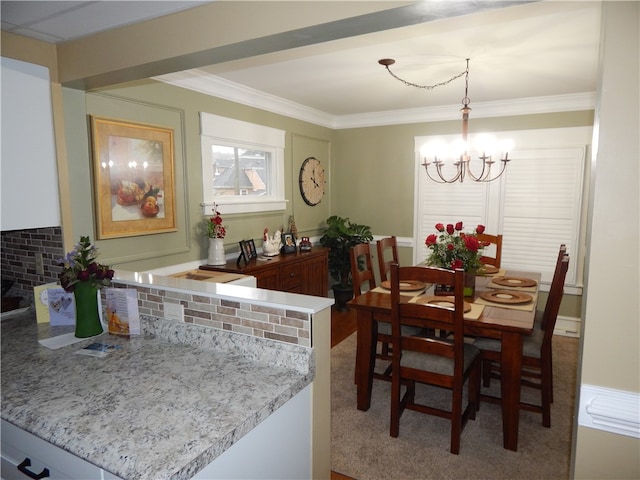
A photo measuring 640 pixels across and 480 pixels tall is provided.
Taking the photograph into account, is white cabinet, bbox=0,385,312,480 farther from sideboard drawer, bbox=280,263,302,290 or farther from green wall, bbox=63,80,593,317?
sideboard drawer, bbox=280,263,302,290

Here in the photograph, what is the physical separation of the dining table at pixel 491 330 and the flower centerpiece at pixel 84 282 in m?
1.46

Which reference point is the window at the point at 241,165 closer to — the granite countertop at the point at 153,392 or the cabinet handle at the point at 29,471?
the granite countertop at the point at 153,392

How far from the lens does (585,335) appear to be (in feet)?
3.63

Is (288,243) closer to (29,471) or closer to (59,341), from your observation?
(59,341)

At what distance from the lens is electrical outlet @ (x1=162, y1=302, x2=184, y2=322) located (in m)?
1.76

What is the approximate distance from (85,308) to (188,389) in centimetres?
82

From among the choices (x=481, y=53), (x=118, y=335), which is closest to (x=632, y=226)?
(x=118, y=335)

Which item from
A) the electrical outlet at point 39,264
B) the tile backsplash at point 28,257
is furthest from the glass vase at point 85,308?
the electrical outlet at point 39,264

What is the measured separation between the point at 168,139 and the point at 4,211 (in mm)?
1504

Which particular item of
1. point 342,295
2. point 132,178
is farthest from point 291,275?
point 132,178

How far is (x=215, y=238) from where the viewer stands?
3.47 metres

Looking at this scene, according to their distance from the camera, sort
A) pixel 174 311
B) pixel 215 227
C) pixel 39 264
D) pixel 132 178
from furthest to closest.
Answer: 1. pixel 215 227
2. pixel 132 178
3. pixel 39 264
4. pixel 174 311

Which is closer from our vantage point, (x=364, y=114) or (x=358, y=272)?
(x=358, y=272)

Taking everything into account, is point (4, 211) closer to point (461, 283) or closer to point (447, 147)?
point (461, 283)
